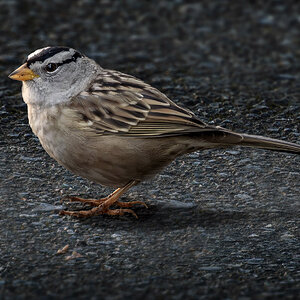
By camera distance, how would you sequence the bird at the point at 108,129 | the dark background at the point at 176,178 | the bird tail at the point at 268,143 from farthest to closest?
the bird tail at the point at 268,143
the bird at the point at 108,129
the dark background at the point at 176,178

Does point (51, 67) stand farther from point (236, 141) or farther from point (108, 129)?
point (236, 141)

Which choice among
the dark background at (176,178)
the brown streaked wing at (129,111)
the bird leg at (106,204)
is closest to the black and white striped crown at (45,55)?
the brown streaked wing at (129,111)

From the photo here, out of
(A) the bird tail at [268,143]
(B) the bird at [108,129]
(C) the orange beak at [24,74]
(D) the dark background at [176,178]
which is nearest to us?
(D) the dark background at [176,178]

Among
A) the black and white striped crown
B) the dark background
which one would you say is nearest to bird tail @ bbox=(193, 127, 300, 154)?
the dark background

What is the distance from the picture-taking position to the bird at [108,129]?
5.09 meters

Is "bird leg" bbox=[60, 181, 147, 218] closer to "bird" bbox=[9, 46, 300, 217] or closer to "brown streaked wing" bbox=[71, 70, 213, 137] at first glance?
"bird" bbox=[9, 46, 300, 217]

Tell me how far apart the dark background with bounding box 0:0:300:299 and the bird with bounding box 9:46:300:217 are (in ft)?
1.16

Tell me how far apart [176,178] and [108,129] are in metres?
0.91

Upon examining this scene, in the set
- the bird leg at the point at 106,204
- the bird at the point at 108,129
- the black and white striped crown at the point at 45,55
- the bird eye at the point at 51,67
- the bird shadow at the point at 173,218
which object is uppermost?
the black and white striped crown at the point at 45,55

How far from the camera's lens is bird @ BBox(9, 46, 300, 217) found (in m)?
5.09

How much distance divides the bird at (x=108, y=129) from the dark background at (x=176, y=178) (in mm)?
354

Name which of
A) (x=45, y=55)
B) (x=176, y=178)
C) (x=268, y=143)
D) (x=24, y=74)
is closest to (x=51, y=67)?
(x=45, y=55)

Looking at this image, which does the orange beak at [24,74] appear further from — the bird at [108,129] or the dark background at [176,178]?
the dark background at [176,178]

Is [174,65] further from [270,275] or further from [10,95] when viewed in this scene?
[270,275]
